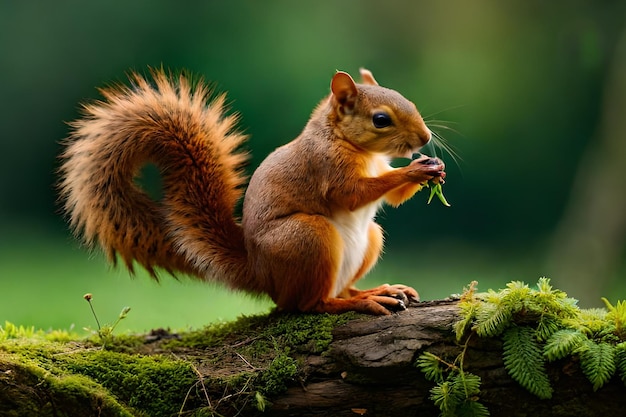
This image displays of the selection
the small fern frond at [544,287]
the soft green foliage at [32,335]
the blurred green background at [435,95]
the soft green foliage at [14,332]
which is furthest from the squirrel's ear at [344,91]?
the blurred green background at [435,95]

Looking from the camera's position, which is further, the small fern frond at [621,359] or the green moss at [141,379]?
the green moss at [141,379]

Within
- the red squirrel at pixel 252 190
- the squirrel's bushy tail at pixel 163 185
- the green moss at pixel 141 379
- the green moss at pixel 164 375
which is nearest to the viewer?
the green moss at pixel 164 375

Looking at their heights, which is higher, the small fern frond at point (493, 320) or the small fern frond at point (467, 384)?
the small fern frond at point (493, 320)

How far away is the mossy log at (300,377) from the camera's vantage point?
65.6 inches

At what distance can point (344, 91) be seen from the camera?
2160mm

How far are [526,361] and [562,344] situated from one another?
0.09m

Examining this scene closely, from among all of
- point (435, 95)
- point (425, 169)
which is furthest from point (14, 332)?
point (435, 95)

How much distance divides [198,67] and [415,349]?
10.2 feet

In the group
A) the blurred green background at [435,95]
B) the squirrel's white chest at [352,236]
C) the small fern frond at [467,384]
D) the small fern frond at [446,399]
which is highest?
the blurred green background at [435,95]

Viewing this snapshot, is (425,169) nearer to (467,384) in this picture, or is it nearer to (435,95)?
(467,384)

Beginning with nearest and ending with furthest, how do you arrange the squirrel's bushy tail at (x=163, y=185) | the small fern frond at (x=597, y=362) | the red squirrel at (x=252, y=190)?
1. the small fern frond at (x=597, y=362)
2. the red squirrel at (x=252, y=190)
3. the squirrel's bushy tail at (x=163, y=185)

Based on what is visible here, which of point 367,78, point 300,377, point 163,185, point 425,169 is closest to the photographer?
point 300,377

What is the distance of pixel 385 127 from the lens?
2.12 meters

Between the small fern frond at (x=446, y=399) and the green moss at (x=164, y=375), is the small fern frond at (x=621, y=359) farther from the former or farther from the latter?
the green moss at (x=164, y=375)
